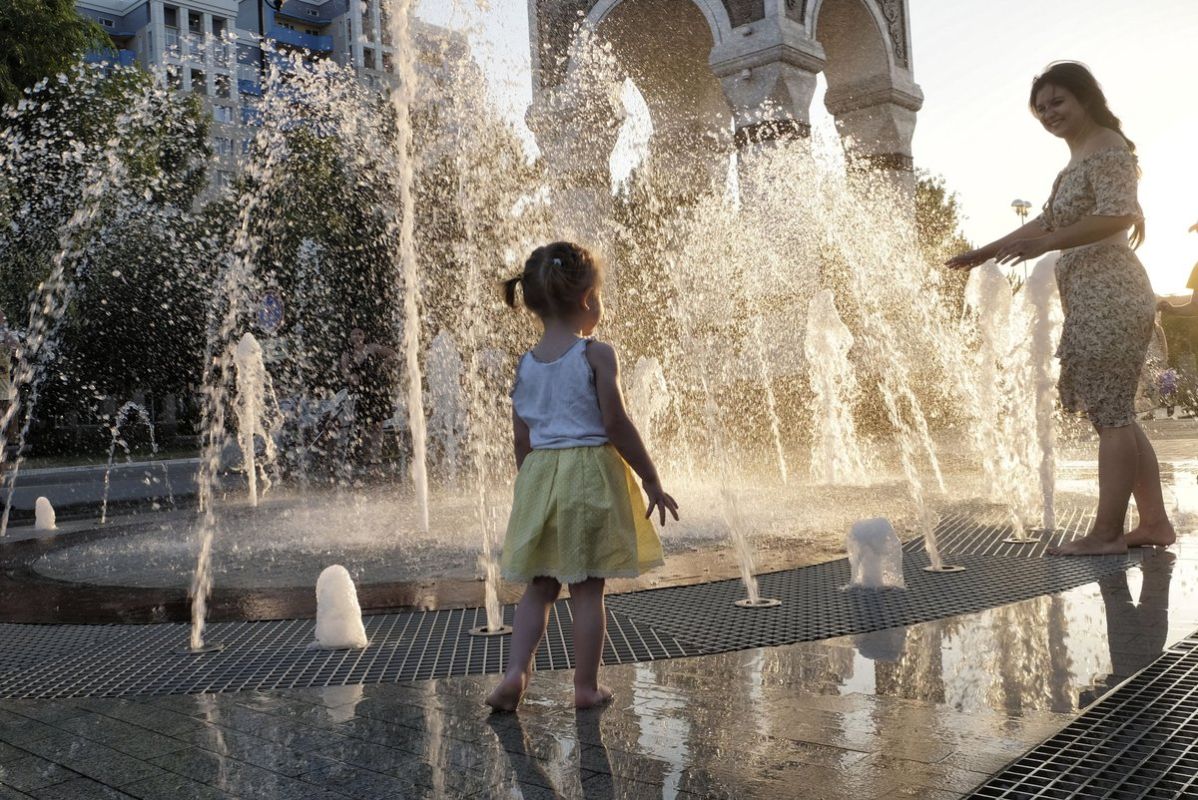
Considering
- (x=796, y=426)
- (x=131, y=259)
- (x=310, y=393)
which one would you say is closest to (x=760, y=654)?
(x=796, y=426)

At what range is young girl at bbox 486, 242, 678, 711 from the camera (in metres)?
2.92

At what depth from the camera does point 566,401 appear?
2982 mm

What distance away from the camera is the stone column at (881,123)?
19.3 metres

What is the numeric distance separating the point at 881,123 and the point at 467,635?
1734cm

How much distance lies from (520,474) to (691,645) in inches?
37.8

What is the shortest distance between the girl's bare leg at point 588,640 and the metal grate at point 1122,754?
3.41ft

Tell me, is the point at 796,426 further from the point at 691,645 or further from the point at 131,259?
the point at 131,259

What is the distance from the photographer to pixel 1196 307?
17.5 ft

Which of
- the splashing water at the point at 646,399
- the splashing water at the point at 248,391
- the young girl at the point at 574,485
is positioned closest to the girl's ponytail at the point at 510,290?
the young girl at the point at 574,485

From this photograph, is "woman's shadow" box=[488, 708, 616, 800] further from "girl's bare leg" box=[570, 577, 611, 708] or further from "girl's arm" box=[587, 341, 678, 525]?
"girl's arm" box=[587, 341, 678, 525]

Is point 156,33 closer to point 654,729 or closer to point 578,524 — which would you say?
point 578,524

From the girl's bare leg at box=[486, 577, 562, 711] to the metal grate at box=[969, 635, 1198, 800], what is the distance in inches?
46.7

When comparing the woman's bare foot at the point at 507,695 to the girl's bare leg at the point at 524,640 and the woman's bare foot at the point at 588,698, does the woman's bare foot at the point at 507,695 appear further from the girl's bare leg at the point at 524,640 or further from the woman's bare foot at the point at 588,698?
the woman's bare foot at the point at 588,698

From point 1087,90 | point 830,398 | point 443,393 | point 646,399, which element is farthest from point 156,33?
point 1087,90
